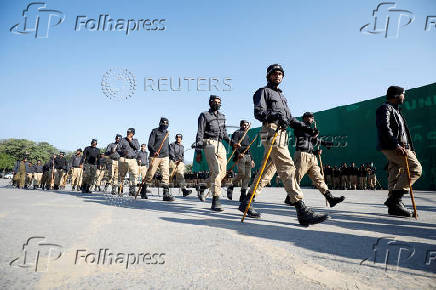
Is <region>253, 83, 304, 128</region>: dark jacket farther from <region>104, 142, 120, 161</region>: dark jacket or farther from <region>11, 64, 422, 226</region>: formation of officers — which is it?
<region>104, 142, 120, 161</region>: dark jacket

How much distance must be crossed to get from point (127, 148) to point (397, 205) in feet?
25.0

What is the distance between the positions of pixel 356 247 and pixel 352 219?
6.03ft

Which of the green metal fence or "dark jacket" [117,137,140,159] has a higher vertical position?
the green metal fence

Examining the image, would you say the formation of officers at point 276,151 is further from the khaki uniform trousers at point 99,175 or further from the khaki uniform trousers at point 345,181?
the khaki uniform trousers at point 345,181

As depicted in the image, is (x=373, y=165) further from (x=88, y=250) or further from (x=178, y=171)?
(x=88, y=250)

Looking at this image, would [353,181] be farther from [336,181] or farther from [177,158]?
[177,158]

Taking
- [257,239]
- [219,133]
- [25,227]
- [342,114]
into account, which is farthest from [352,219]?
[342,114]

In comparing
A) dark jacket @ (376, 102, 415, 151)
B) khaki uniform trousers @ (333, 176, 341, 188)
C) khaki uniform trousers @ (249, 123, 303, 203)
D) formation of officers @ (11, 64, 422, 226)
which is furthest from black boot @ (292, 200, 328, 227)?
khaki uniform trousers @ (333, 176, 341, 188)

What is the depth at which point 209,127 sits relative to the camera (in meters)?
5.38

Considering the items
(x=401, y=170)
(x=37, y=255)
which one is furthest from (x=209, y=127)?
(x=37, y=255)

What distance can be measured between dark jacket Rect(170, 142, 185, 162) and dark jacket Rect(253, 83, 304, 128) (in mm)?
6986

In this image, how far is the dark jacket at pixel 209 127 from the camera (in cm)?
526

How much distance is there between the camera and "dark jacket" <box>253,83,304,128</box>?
11.8ft

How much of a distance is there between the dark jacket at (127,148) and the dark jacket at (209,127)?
4.49m
